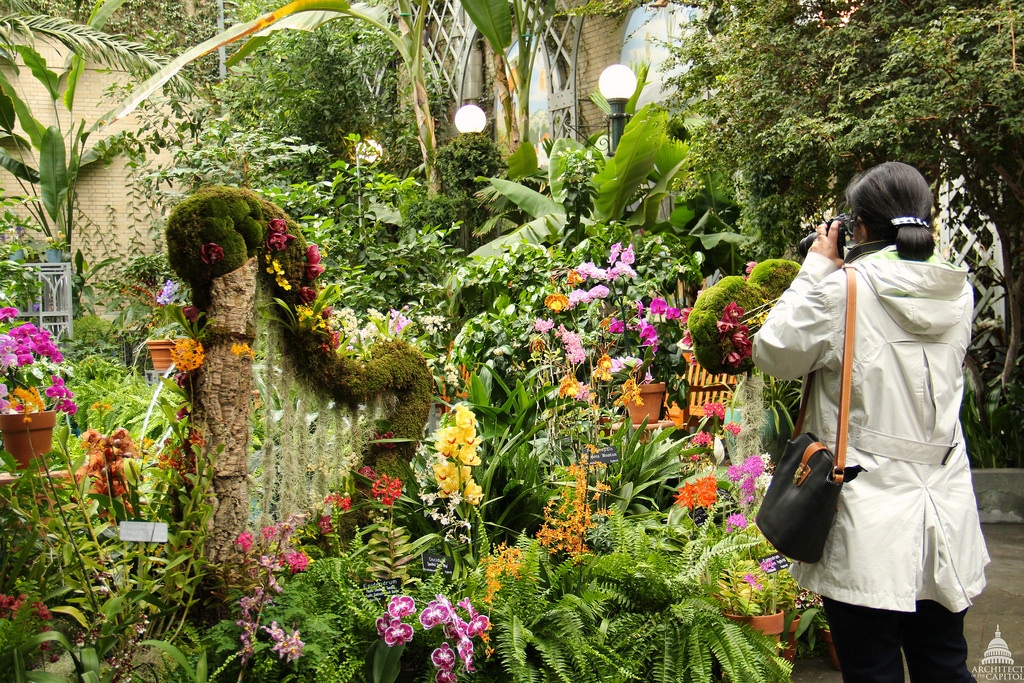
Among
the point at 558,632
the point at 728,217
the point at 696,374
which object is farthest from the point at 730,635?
the point at 728,217

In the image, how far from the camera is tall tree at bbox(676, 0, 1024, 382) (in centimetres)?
459

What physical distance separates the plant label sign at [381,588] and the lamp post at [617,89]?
4949 millimetres

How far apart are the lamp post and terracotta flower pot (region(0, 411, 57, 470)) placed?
4.92m

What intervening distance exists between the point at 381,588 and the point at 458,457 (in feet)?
1.72

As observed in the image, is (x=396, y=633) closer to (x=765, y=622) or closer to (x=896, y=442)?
(x=765, y=622)

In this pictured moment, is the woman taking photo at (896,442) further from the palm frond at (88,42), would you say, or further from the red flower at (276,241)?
the palm frond at (88,42)

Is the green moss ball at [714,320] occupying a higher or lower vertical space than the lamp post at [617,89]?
lower

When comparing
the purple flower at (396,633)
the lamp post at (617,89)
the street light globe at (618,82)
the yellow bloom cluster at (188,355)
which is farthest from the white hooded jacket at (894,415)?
the street light globe at (618,82)

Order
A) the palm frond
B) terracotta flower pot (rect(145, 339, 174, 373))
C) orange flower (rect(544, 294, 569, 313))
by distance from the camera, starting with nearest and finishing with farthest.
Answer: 1. orange flower (rect(544, 294, 569, 313))
2. terracotta flower pot (rect(145, 339, 174, 373))
3. the palm frond

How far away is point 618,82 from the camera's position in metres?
7.27

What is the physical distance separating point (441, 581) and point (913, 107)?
3.74m

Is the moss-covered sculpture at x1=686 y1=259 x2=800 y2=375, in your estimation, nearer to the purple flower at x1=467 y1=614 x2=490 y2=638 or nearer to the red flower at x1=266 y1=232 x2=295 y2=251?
the purple flower at x1=467 y1=614 x2=490 y2=638

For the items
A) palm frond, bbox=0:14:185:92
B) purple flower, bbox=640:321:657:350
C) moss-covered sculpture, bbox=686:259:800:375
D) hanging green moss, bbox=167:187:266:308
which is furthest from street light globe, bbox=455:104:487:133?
hanging green moss, bbox=167:187:266:308

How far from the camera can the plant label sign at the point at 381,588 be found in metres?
2.87
